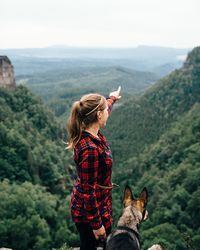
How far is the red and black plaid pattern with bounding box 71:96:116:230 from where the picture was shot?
704 centimetres

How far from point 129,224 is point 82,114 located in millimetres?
2367

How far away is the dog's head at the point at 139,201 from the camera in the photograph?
7.83 metres

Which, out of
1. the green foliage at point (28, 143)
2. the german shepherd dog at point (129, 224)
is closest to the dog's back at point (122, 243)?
the german shepherd dog at point (129, 224)

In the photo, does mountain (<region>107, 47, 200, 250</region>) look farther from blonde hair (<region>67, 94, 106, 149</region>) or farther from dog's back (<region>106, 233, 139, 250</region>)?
blonde hair (<region>67, 94, 106, 149</region>)

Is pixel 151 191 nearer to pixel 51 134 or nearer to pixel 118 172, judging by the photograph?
pixel 118 172

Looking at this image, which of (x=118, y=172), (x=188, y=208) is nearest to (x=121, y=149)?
(x=118, y=172)

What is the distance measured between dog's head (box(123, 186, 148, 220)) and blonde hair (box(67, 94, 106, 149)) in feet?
5.15

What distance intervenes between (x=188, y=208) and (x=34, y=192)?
20361mm

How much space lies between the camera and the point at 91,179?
7.07 metres

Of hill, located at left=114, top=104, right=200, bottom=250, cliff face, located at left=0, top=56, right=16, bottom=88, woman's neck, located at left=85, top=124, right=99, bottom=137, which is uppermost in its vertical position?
woman's neck, located at left=85, top=124, right=99, bottom=137

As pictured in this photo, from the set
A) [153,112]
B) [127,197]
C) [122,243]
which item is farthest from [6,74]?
[122,243]

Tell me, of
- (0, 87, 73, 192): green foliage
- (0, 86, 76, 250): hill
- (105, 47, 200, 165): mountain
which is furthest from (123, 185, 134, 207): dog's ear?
(105, 47, 200, 165): mountain

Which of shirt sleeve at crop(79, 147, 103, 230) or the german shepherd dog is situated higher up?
shirt sleeve at crop(79, 147, 103, 230)

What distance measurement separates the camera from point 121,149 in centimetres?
10194
